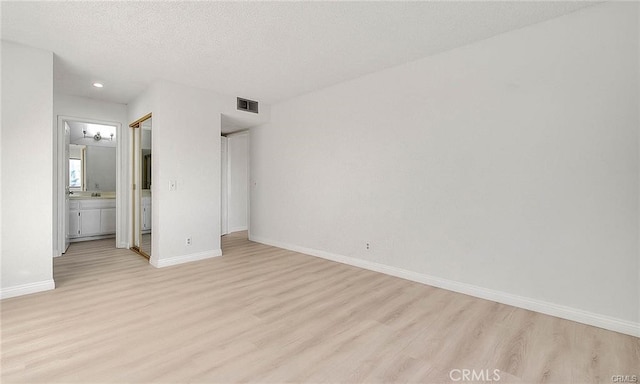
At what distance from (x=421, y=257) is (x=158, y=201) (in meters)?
3.56

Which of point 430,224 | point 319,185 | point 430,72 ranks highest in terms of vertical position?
point 430,72

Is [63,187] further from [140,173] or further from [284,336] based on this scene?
[284,336]

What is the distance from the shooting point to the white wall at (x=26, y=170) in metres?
2.94

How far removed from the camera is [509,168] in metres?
2.84

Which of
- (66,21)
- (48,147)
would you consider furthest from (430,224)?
(48,147)

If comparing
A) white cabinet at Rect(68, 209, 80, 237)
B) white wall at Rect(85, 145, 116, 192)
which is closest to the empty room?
white cabinet at Rect(68, 209, 80, 237)

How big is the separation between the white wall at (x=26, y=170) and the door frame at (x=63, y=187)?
5.77 ft

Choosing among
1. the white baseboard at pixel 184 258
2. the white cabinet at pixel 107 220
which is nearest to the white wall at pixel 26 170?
the white baseboard at pixel 184 258

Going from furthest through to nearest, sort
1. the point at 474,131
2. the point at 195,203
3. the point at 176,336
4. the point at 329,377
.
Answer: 1. the point at 195,203
2. the point at 474,131
3. the point at 176,336
4. the point at 329,377

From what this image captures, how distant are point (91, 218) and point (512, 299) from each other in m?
7.13

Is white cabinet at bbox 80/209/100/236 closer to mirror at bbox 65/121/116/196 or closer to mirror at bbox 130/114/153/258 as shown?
mirror at bbox 65/121/116/196

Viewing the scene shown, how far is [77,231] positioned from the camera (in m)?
5.65

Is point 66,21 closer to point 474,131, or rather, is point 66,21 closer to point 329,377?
point 329,377

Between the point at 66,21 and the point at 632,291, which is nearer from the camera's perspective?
the point at 632,291
